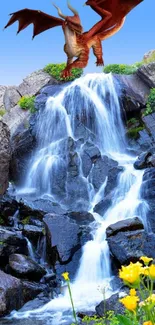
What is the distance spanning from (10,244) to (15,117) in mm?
7955

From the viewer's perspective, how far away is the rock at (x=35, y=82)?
18.1 metres

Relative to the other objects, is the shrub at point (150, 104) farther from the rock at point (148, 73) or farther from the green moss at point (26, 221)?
the green moss at point (26, 221)

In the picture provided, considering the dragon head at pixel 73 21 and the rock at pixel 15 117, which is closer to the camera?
the dragon head at pixel 73 21

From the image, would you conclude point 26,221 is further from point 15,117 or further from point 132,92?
point 132,92

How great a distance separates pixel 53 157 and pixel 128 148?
2.79 meters

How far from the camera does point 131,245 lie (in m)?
9.56

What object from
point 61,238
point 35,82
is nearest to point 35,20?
point 61,238

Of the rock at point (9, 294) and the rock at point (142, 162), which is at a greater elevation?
the rock at point (142, 162)

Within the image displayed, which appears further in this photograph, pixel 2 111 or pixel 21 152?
pixel 2 111

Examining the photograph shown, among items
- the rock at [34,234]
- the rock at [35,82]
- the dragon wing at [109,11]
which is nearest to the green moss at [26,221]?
the rock at [34,234]

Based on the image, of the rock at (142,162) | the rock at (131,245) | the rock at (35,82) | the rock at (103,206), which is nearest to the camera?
the rock at (131,245)

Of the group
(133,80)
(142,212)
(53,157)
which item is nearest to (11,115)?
(53,157)

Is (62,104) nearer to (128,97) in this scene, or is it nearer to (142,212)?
(128,97)

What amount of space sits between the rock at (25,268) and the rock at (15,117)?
283 inches
